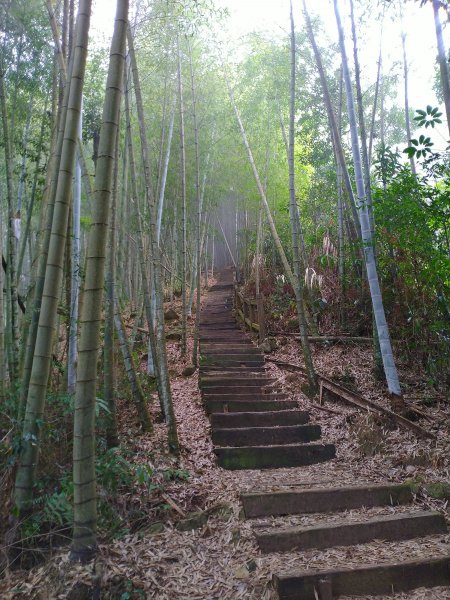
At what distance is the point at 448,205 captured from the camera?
411 cm

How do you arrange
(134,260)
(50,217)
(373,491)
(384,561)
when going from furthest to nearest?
1. (134,260)
2. (373,491)
3. (50,217)
4. (384,561)

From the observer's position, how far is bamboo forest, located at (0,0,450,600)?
8.24ft

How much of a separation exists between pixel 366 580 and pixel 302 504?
84 centimetres

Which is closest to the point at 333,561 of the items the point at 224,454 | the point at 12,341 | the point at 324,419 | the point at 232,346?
the point at 224,454

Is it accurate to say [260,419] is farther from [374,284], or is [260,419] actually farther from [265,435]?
[374,284]

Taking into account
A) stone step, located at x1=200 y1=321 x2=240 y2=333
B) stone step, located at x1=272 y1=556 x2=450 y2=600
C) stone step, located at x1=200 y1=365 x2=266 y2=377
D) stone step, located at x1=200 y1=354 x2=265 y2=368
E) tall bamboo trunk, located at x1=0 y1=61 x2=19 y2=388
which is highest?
tall bamboo trunk, located at x1=0 y1=61 x2=19 y2=388

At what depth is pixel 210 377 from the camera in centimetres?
639

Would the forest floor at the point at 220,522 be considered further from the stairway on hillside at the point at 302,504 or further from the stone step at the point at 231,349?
the stone step at the point at 231,349

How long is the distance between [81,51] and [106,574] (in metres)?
2.67

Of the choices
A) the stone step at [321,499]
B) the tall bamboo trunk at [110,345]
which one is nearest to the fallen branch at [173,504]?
the stone step at [321,499]

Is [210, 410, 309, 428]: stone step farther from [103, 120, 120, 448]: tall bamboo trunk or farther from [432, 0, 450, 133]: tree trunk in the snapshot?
[432, 0, 450, 133]: tree trunk

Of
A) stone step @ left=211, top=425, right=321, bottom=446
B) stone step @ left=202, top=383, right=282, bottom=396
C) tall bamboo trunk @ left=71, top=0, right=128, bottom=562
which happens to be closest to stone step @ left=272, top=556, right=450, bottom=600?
tall bamboo trunk @ left=71, top=0, right=128, bottom=562

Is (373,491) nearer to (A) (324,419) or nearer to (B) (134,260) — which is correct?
(A) (324,419)

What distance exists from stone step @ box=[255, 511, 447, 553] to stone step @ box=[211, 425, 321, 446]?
1.75 meters
